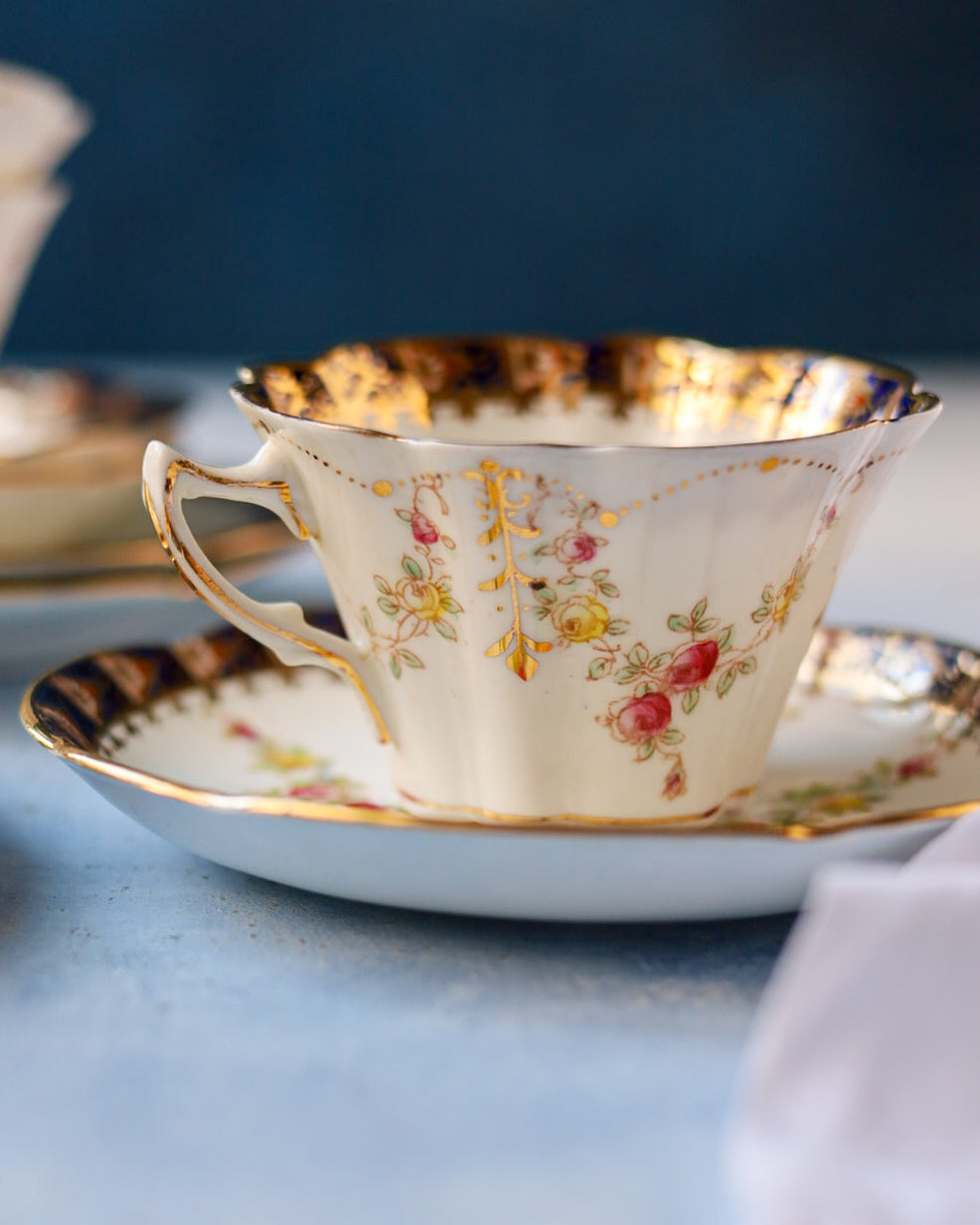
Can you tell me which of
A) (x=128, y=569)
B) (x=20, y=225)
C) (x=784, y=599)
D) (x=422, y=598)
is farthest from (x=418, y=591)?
(x=20, y=225)

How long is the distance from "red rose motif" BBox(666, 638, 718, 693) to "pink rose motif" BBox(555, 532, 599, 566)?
1.7 inches

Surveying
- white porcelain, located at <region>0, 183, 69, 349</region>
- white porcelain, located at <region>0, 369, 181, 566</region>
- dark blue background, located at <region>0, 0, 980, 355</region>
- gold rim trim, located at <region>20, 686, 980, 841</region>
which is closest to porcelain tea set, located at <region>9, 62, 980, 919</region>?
gold rim trim, located at <region>20, 686, 980, 841</region>

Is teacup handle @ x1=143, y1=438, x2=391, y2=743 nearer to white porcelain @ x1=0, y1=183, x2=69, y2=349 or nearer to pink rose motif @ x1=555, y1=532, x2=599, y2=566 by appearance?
pink rose motif @ x1=555, y1=532, x2=599, y2=566

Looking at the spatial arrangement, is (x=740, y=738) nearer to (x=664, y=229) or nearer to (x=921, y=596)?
(x=921, y=596)

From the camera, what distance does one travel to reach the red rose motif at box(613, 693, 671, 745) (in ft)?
1.37

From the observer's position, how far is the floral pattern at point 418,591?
40 cm

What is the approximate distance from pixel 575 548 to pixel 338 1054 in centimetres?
14

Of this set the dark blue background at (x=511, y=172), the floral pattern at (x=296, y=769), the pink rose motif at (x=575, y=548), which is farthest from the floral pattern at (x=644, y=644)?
the dark blue background at (x=511, y=172)

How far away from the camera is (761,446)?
0.38 m

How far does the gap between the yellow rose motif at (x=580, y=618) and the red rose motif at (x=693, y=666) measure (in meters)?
0.03

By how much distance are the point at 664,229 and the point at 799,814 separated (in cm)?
142

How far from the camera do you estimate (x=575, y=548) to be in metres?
0.39

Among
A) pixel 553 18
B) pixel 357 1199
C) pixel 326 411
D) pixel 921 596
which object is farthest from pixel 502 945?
pixel 553 18

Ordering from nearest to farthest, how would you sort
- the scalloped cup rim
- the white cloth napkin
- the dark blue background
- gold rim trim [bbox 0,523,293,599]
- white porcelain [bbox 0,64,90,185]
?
the white cloth napkin
the scalloped cup rim
gold rim trim [bbox 0,523,293,599]
white porcelain [bbox 0,64,90,185]
the dark blue background
